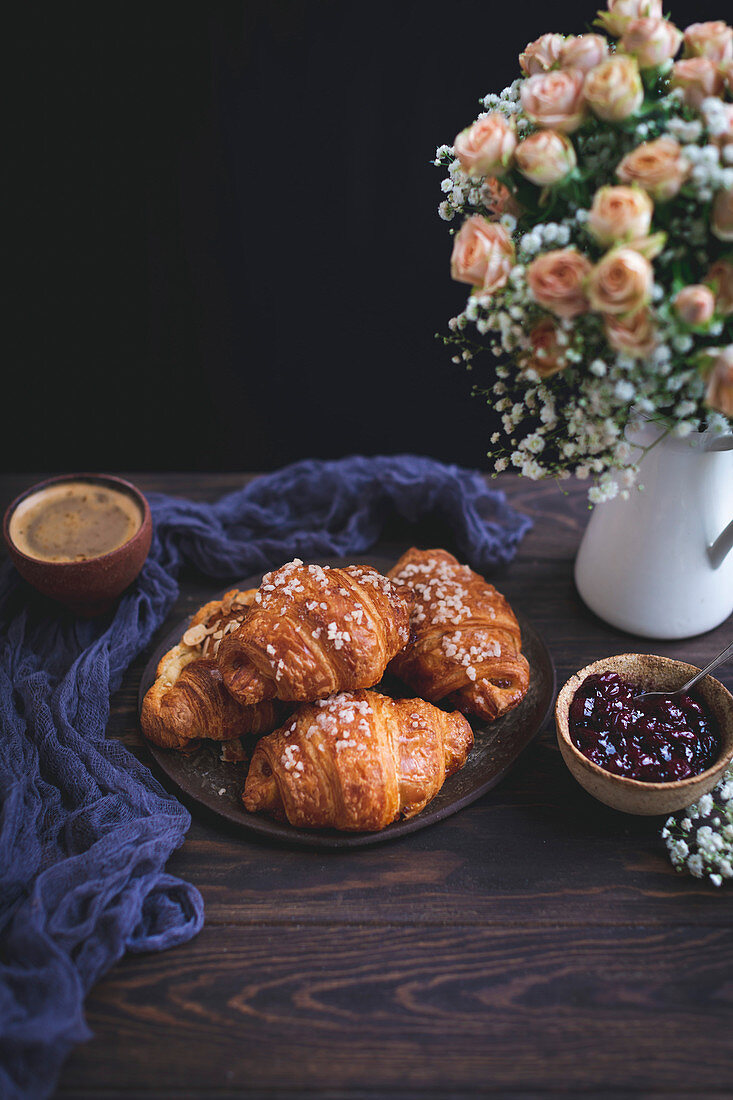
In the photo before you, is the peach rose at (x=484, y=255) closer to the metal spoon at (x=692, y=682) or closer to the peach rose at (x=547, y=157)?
the peach rose at (x=547, y=157)

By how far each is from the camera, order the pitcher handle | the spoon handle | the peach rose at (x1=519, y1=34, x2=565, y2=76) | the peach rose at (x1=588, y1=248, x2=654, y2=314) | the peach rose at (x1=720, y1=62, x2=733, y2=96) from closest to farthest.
A: the peach rose at (x1=588, y1=248, x2=654, y2=314), the peach rose at (x1=720, y1=62, x2=733, y2=96), the peach rose at (x1=519, y1=34, x2=565, y2=76), the spoon handle, the pitcher handle

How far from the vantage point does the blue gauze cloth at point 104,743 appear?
126 cm

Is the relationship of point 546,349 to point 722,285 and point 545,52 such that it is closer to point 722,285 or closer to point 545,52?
point 722,285

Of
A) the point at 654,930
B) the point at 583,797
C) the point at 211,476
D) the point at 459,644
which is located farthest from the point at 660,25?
the point at 211,476

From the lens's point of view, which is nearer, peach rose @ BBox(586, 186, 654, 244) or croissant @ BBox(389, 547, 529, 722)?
peach rose @ BBox(586, 186, 654, 244)

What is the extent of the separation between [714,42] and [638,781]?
1.17 meters

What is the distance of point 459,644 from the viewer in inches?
64.9

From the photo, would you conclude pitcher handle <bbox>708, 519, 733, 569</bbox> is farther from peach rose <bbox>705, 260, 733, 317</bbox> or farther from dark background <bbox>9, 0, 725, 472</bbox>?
dark background <bbox>9, 0, 725, 472</bbox>

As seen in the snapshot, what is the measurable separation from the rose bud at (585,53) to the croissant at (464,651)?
970mm

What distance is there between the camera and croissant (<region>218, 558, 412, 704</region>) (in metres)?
1.47

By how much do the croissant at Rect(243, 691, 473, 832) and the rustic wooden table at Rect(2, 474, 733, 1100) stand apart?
0.32 feet

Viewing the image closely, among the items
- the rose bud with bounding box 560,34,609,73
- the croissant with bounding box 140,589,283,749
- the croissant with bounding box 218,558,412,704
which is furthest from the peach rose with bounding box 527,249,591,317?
the croissant with bounding box 140,589,283,749

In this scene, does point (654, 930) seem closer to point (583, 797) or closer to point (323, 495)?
point (583, 797)

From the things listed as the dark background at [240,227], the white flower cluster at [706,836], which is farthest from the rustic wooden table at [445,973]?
the dark background at [240,227]
